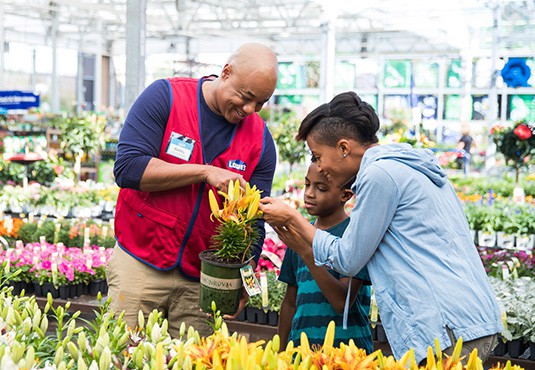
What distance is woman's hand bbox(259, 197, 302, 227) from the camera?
2012mm

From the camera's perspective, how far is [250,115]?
2480 millimetres

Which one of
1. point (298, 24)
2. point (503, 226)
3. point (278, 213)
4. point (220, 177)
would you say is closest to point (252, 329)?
point (220, 177)

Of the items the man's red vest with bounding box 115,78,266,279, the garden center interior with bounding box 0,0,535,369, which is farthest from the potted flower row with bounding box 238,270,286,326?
the man's red vest with bounding box 115,78,266,279

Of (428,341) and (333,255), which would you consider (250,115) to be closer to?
(333,255)

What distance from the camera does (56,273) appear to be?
14.3 ft

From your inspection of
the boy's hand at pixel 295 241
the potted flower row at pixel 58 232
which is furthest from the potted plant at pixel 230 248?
the potted flower row at pixel 58 232

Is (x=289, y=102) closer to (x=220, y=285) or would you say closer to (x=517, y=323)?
(x=517, y=323)

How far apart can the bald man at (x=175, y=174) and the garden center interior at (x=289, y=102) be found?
29 centimetres

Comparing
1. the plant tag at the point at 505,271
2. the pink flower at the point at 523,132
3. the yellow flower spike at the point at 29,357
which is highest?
the pink flower at the point at 523,132

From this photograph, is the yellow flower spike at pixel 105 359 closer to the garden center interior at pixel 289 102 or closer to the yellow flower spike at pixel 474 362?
the garden center interior at pixel 289 102

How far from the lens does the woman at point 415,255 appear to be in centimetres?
174

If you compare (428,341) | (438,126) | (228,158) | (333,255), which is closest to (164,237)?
(228,158)

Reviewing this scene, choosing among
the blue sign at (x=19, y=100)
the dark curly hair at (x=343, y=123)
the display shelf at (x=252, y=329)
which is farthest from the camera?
the blue sign at (x=19, y=100)

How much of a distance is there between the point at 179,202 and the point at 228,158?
21cm
